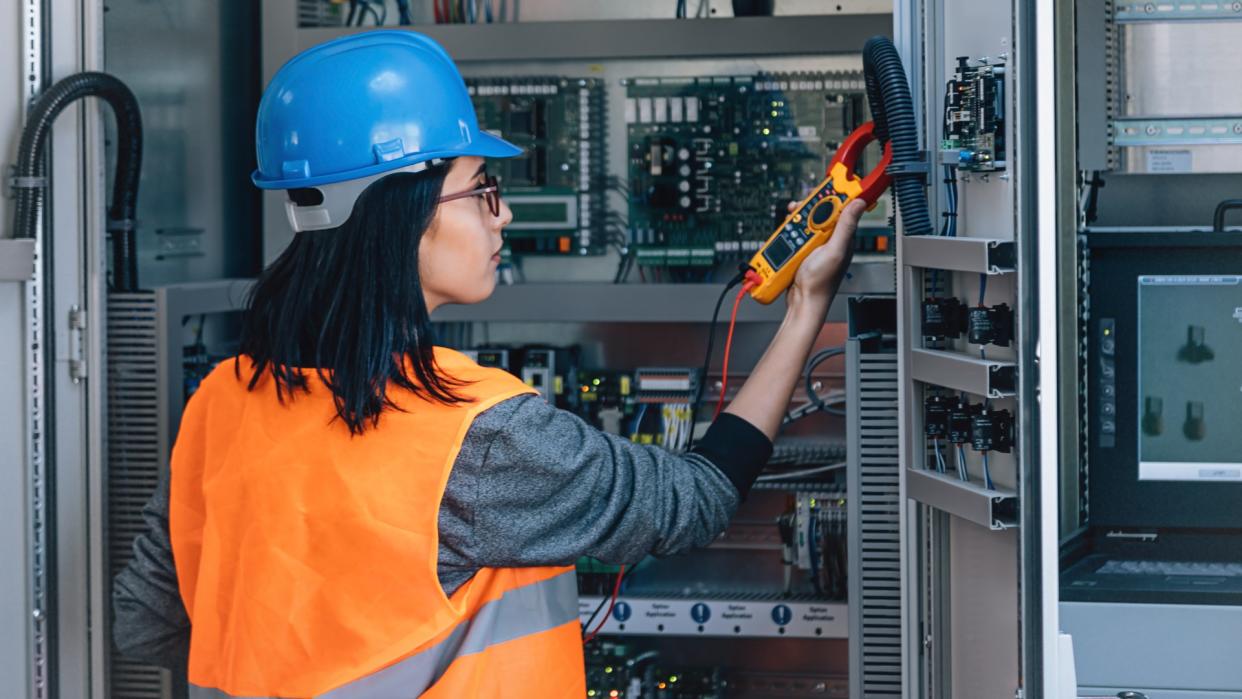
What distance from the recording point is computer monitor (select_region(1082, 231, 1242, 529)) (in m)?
2.14

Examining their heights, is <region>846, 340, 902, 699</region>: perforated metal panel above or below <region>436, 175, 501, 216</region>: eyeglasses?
below

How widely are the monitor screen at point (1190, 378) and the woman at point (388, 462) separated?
0.68 metres

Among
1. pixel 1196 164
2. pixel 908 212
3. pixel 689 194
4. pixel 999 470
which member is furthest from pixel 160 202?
pixel 1196 164

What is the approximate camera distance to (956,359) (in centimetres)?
169

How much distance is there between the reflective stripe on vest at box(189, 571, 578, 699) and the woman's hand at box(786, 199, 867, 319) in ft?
1.80

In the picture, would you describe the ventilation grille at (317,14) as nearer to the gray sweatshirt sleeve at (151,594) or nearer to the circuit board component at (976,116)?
the gray sweatshirt sleeve at (151,594)

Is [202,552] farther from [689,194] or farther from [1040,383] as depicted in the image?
[689,194]

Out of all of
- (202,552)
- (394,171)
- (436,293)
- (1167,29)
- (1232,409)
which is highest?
(1167,29)

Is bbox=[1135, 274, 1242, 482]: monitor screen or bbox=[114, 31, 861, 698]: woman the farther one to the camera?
bbox=[1135, 274, 1242, 482]: monitor screen

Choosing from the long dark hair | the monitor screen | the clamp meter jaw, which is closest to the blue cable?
the clamp meter jaw

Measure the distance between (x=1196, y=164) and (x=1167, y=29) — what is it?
0.82 ft

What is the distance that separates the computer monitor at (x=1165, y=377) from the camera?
214cm

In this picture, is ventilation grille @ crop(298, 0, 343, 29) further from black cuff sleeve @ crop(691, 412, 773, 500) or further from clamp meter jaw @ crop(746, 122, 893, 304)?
black cuff sleeve @ crop(691, 412, 773, 500)

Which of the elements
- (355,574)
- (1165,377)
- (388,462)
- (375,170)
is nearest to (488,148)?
(375,170)
